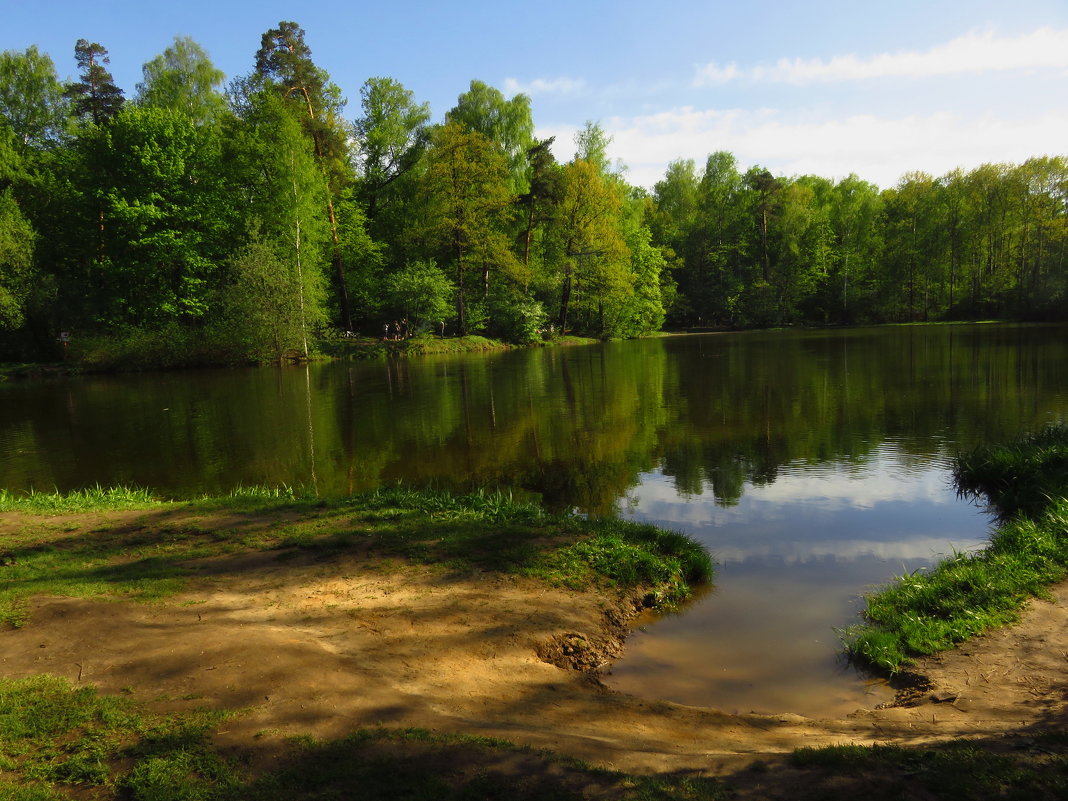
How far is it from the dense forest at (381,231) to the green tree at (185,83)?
168mm

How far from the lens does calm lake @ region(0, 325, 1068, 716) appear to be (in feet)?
21.1

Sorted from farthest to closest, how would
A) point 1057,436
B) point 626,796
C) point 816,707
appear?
1. point 1057,436
2. point 816,707
3. point 626,796

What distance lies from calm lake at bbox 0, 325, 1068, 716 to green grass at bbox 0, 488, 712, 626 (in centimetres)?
93

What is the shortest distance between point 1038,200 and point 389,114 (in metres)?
61.8

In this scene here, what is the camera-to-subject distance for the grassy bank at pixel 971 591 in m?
5.77

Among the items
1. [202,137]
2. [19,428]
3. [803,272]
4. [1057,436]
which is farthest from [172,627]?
[803,272]

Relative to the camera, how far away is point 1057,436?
11.2 metres

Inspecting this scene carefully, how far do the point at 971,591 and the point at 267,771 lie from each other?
6.42 m

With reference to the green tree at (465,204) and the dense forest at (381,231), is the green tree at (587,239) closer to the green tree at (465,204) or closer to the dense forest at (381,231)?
the dense forest at (381,231)

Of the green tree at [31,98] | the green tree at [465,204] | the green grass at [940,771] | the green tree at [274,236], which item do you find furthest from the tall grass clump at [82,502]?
the green tree at [31,98]

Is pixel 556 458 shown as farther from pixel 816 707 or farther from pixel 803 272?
pixel 803 272

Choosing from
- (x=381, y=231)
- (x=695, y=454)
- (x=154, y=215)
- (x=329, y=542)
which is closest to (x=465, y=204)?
(x=381, y=231)

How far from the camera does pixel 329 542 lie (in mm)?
7840

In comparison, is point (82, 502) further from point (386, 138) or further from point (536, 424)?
Answer: point (386, 138)
